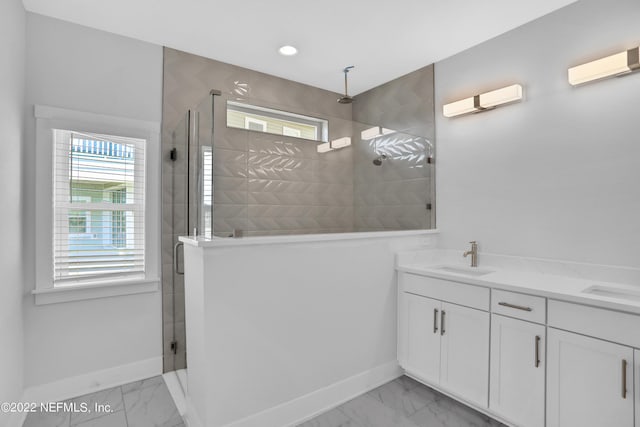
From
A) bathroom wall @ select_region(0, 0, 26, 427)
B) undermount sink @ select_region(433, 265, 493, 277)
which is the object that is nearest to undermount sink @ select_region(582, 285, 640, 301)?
undermount sink @ select_region(433, 265, 493, 277)

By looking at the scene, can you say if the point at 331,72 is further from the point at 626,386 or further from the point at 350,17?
the point at 626,386

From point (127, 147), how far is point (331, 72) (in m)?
1.95

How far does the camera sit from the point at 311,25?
8.01 ft

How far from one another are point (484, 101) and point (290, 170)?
1.61 metres

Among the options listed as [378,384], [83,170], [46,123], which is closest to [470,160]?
[378,384]

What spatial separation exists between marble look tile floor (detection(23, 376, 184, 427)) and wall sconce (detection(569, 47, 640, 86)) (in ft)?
10.8

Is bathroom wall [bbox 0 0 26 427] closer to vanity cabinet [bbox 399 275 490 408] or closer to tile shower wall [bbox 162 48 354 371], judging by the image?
tile shower wall [bbox 162 48 354 371]

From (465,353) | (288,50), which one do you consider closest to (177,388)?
(465,353)

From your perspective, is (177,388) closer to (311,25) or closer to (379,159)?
(379,159)

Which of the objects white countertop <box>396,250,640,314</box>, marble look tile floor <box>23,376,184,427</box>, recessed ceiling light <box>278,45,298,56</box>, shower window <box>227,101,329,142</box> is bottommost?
marble look tile floor <box>23,376,184,427</box>

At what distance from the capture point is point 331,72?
3.24 meters

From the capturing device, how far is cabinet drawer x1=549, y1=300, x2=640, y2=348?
153cm

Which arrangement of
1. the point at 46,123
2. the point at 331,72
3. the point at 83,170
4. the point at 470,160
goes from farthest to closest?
the point at 331,72 → the point at 470,160 → the point at 83,170 → the point at 46,123

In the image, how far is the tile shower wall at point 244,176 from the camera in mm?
1987
